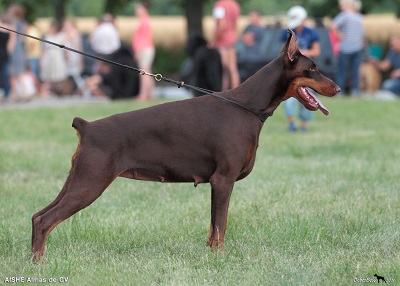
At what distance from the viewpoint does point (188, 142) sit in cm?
613

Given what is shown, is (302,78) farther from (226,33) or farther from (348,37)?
(348,37)

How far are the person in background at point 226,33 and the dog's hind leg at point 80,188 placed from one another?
47.8 ft

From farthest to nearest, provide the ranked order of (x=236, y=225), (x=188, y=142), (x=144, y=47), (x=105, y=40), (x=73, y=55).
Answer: (x=73, y=55), (x=105, y=40), (x=144, y=47), (x=236, y=225), (x=188, y=142)

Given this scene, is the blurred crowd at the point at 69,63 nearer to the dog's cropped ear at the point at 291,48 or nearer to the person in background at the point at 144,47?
the person in background at the point at 144,47

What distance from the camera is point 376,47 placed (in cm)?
3578

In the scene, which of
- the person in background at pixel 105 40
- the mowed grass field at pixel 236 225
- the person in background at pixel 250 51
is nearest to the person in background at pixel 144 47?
the person in background at pixel 105 40

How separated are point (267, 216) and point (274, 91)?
5.46 ft

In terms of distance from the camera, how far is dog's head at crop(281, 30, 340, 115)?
627 cm

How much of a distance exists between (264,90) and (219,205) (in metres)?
0.87

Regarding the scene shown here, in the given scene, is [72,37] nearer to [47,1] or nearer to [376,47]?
[47,1]

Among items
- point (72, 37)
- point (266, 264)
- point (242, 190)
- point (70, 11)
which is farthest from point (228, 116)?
point (70, 11)

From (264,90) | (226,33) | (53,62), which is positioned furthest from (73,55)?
(264,90)

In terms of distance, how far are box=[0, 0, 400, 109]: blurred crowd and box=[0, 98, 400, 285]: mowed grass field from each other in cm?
831

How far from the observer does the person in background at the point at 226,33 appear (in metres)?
20.3
